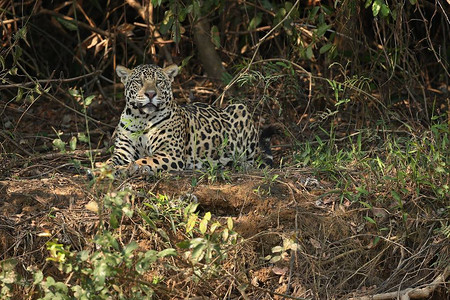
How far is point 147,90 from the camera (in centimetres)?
823

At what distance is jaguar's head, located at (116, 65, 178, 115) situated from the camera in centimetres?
824

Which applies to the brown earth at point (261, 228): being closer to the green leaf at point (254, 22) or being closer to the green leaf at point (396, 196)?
the green leaf at point (396, 196)

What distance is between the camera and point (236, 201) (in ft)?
23.6

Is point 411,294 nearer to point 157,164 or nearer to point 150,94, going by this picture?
point 157,164

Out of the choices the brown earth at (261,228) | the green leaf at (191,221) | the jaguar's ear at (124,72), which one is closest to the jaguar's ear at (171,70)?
the jaguar's ear at (124,72)

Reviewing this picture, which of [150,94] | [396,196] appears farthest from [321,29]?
[396,196]

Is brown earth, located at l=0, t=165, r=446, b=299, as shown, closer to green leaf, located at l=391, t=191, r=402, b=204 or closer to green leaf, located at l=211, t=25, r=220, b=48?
green leaf, located at l=391, t=191, r=402, b=204

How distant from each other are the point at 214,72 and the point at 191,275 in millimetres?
4186

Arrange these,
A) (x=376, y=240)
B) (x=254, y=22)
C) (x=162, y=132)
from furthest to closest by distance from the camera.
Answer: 1. (x=254, y=22)
2. (x=162, y=132)
3. (x=376, y=240)

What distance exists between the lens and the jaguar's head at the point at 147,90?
8.24 metres

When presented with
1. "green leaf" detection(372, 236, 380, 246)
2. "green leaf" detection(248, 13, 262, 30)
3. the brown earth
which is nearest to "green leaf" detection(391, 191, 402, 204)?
the brown earth

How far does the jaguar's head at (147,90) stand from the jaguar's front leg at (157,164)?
17.8 inches

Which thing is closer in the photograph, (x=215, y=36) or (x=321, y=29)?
(x=321, y=29)

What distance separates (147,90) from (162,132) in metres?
0.42
